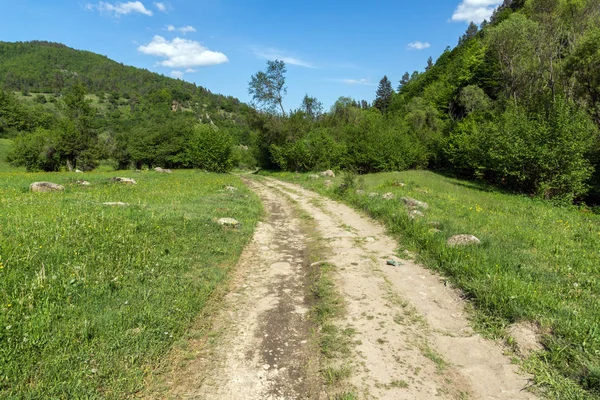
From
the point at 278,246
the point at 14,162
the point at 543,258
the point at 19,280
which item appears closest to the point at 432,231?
the point at 543,258

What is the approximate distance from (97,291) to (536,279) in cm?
869

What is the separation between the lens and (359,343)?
5.02 metres

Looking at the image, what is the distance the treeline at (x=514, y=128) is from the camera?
25875 millimetres

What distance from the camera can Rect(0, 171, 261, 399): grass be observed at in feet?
12.8

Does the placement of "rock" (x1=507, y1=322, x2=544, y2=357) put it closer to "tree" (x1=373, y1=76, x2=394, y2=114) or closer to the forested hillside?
the forested hillside

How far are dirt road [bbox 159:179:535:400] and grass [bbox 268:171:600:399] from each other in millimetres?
441

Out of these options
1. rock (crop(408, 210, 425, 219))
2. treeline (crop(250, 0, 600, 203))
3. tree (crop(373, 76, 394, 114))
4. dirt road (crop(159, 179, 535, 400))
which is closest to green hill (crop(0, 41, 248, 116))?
tree (crop(373, 76, 394, 114))

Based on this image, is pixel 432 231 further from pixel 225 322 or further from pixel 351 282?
pixel 225 322

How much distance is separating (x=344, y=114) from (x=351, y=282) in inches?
2796

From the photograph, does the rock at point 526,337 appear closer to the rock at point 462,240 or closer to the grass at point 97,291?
the rock at point 462,240

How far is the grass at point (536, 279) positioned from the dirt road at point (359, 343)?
0.44m

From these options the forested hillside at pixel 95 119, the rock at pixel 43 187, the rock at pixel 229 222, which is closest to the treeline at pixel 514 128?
the forested hillside at pixel 95 119

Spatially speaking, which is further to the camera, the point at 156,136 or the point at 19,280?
the point at 156,136

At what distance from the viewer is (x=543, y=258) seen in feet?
27.0
